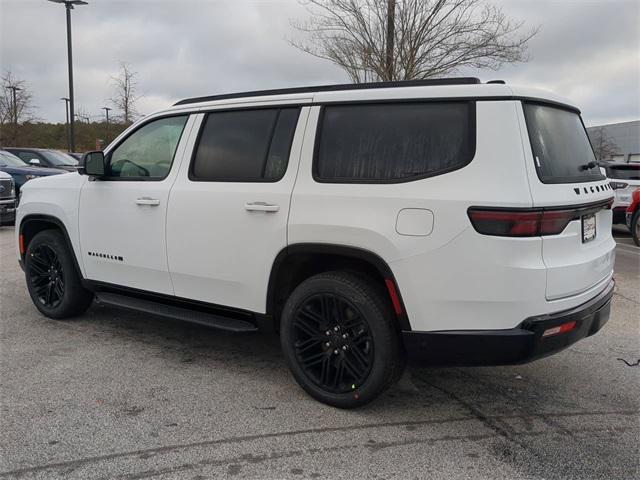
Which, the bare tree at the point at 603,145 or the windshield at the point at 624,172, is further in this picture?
the bare tree at the point at 603,145

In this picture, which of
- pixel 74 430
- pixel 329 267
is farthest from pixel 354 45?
pixel 74 430

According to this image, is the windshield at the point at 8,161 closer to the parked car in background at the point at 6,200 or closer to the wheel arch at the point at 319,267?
the parked car in background at the point at 6,200

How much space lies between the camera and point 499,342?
9.16 feet

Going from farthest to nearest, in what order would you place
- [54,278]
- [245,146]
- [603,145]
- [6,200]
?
[603,145]
[6,200]
[54,278]
[245,146]

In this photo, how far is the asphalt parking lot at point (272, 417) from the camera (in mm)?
2719

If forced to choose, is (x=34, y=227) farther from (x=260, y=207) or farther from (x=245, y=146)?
(x=260, y=207)

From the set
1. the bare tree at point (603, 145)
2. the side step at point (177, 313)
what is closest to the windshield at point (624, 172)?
the side step at point (177, 313)

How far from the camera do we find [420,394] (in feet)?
11.8

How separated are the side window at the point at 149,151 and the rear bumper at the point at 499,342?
7.61ft

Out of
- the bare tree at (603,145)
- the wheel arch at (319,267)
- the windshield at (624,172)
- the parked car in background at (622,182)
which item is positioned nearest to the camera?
the wheel arch at (319,267)

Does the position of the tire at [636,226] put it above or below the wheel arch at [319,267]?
below

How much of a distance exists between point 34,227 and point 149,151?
1793mm

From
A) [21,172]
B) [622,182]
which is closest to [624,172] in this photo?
[622,182]

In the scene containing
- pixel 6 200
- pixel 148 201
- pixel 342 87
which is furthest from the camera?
pixel 6 200
